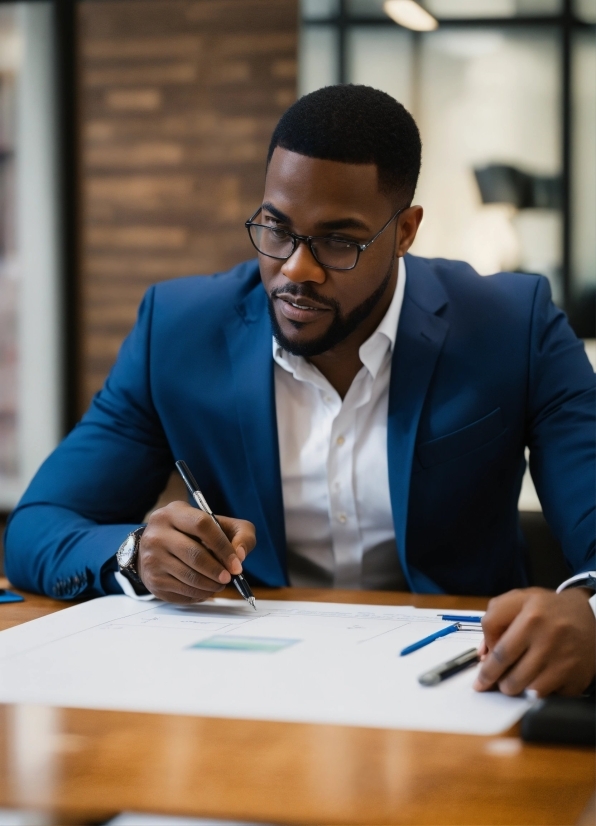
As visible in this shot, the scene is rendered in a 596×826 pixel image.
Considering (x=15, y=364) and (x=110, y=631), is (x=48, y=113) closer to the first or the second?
(x=15, y=364)

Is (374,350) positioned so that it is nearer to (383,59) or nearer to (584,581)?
(584,581)

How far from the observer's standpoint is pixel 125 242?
469 centimetres

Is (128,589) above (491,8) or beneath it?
beneath

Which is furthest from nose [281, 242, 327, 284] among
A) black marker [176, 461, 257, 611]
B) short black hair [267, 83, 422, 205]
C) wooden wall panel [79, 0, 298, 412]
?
wooden wall panel [79, 0, 298, 412]

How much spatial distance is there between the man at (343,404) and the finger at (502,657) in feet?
1.87

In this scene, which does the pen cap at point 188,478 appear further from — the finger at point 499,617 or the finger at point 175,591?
the finger at point 499,617

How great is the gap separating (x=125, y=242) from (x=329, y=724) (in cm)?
406

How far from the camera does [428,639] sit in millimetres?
1134

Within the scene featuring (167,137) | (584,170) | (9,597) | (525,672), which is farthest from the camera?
(167,137)

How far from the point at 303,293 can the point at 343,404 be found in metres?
0.25

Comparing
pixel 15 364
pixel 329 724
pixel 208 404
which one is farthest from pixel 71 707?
pixel 15 364

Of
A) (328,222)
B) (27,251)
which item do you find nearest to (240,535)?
(328,222)

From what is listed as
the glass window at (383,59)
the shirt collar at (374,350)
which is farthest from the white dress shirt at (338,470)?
the glass window at (383,59)

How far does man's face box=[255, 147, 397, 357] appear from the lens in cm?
154
